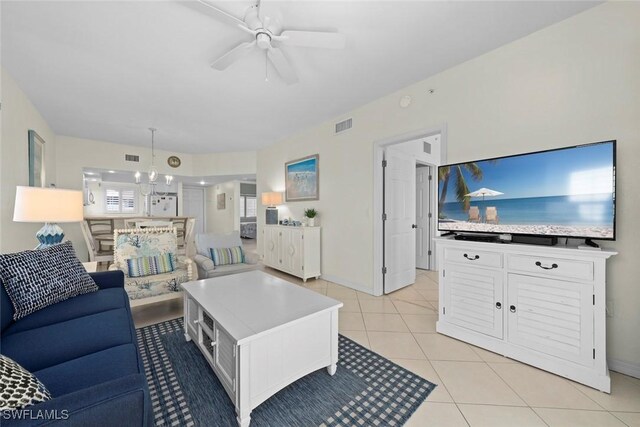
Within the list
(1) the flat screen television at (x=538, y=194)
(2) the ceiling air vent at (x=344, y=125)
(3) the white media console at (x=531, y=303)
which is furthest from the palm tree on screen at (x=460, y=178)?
(2) the ceiling air vent at (x=344, y=125)

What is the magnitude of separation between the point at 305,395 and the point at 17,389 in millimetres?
1389

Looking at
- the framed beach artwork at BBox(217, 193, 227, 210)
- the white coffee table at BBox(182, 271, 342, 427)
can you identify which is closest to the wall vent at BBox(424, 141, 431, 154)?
the white coffee table at BBox(182, 271, 342, 427)

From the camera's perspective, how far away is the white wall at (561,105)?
1780 millimetres

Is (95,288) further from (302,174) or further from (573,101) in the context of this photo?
(573,101)

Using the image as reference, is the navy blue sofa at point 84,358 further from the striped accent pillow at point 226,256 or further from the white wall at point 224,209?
the white wall at point 224,209

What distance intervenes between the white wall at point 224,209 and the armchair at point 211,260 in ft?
17.3

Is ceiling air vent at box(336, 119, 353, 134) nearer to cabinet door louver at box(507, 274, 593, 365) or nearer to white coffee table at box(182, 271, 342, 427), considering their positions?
white coffee table at box(182, 271, 342, 427)

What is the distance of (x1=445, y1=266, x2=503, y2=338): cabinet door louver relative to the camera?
211cm

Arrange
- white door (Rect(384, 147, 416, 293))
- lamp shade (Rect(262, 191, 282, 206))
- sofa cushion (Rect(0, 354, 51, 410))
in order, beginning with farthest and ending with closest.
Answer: lamp shade (Rect(262, 191, 282, 206)), white door (Rect(384, 147, 416, 293)), sofa cushion (Rect(0, 354, 51, 410))

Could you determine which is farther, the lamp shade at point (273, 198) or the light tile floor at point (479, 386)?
the lamp shade at point (273, 198)

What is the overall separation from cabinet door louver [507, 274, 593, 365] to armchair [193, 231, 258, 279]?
291 centimetres

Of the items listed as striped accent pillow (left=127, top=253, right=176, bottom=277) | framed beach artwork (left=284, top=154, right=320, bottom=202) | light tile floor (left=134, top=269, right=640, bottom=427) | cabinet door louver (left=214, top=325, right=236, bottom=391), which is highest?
framed beach artwork (left=284, top=154, right=320, bottom=202)

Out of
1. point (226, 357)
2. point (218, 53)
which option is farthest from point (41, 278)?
point (218, 53)

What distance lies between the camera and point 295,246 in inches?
168
